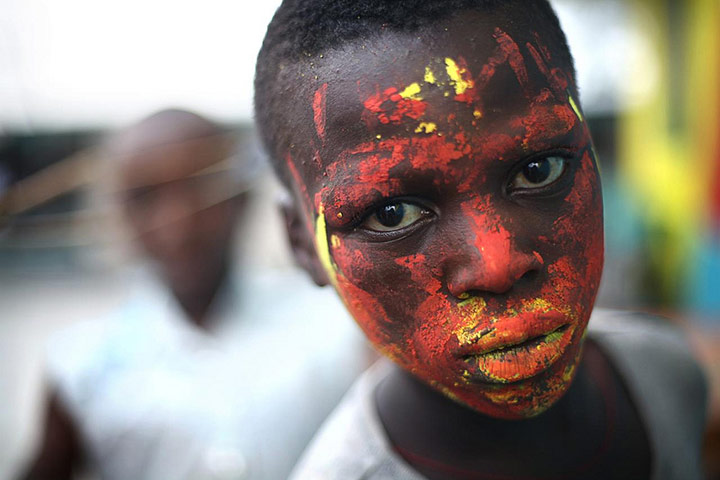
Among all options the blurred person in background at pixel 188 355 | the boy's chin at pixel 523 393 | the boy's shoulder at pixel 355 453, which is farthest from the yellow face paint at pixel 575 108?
the blurred person in background at pixel 188 355

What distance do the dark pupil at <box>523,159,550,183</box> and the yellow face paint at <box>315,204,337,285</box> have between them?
322 millimetres

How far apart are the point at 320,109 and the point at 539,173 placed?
1.14 ft

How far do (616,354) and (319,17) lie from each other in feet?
3.01

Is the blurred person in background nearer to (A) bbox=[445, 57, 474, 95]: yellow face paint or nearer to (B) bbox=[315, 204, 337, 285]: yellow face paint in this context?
(B) bbox=[315, 204, 337, 285]: yellow face paint

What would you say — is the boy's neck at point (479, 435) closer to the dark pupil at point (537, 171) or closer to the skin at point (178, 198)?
the dark pupil at point (537, 171)

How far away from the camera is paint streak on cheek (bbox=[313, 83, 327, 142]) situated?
3.09 ft

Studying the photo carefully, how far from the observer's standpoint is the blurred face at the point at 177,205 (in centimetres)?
248

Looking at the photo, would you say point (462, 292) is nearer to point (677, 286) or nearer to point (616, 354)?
point (616, 354)

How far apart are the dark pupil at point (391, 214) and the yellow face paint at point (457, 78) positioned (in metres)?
0.19

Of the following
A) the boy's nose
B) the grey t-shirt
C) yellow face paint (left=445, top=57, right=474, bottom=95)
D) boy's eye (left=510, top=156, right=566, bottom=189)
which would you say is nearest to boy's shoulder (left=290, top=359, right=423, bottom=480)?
the grey t-shirt

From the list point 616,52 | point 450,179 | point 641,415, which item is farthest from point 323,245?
point 616,52

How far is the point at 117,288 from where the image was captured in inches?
373

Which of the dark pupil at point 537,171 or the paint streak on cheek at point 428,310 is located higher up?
the dark pupil at point 537,171

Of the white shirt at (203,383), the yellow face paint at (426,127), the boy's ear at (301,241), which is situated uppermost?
the yellow face paint at (426,127)
